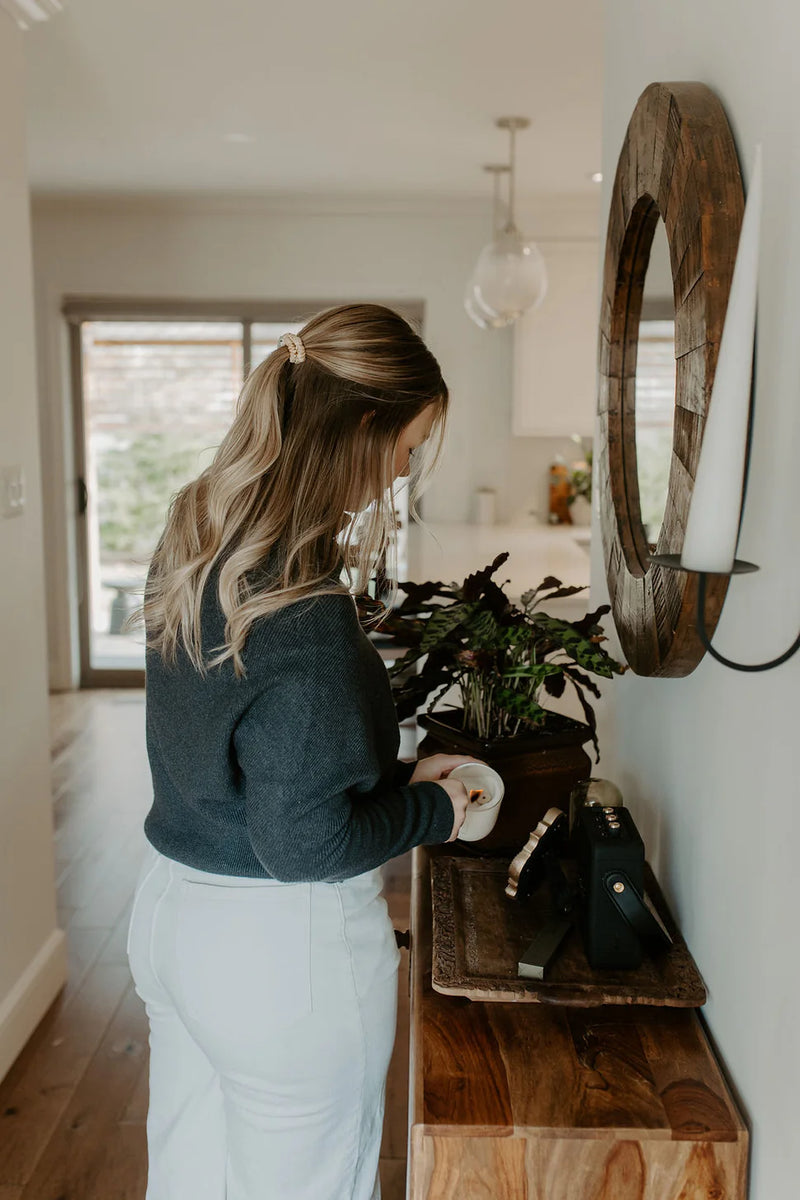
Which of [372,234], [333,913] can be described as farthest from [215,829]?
[372,234]

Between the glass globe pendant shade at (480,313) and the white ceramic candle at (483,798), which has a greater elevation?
the glass globe pendant shade at (480,313)

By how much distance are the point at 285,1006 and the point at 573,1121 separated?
0.34 metres

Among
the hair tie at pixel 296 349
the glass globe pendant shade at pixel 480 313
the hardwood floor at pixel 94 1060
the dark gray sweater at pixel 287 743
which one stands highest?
the glass globe pendant shade at pixel 480 313

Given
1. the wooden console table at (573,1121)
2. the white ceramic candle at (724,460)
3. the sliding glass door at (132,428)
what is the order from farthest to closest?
the sliding glass door at (132,428), the wooden console table at (573,1121), the white ceramic candle at (724,460)

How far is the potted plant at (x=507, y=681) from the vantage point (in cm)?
155

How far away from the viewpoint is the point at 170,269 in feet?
18.1

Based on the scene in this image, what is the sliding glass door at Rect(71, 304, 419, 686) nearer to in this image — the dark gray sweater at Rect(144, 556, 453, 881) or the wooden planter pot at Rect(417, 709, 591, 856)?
the wooden planter pot at Rect(417, 709, 591, 856)

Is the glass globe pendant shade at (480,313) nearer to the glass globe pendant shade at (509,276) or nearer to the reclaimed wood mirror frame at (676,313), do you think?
the glass globe pendant shade at (509,276)

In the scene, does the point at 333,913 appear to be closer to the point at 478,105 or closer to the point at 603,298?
the point at 603,298

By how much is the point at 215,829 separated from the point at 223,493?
1.25ft

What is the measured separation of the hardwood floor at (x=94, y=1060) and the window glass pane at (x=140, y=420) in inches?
86.4

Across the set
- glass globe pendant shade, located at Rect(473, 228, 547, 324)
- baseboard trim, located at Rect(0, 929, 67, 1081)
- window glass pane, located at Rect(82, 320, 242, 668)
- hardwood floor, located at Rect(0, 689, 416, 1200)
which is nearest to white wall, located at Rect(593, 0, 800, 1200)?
hardwood floor, located at Rect(0, 689, 416, 1200)

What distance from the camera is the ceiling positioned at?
9.82 feet

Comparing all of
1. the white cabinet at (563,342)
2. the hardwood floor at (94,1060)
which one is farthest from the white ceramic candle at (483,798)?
the white cabinet at (563,342)
